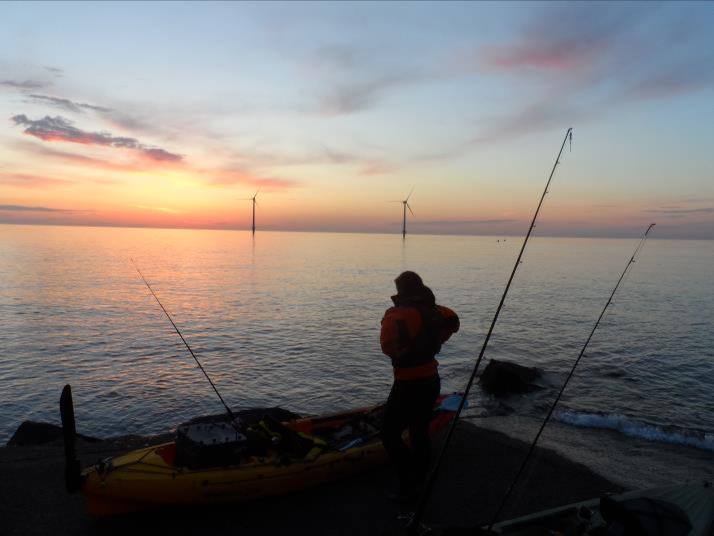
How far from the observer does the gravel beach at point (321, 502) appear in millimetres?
5926

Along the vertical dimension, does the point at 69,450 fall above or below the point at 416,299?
below

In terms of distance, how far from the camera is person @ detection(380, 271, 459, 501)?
5.60m

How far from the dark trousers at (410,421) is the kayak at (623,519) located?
5.07 ft

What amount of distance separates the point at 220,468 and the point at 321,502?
146 cm

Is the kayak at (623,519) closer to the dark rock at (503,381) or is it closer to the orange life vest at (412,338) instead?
the orange life vest at (412,338)

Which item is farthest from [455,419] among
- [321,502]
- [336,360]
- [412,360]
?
[336,360]

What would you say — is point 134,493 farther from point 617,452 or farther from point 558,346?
point 558,346

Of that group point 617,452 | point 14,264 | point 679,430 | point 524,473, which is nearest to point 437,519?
point 524,473

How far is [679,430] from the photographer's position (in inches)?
478

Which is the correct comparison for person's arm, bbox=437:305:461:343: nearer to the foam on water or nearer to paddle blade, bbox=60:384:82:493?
paddle blade, bbox=60:384:82:493

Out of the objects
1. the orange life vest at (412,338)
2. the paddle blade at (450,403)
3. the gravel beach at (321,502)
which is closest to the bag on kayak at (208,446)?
the gravel beach at (321,502)

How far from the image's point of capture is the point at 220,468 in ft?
20.2

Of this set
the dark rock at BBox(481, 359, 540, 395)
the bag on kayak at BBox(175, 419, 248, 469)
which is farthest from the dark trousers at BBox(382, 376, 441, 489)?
the dark rock at BBox(481, 359, 540, 395)

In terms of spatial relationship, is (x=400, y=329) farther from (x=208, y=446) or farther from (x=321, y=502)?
(x=208, y=446)
